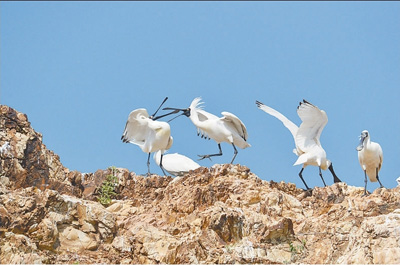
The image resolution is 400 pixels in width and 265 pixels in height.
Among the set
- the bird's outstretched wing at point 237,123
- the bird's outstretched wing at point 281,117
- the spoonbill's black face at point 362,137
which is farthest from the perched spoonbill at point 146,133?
the spoonbill's black face at point 362,137

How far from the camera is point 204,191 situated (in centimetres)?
1994

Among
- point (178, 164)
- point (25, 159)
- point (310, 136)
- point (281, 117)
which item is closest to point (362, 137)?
point (310, 136)

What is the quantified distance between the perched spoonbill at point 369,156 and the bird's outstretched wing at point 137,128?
7.05 m

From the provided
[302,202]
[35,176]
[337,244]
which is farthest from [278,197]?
[35,176]

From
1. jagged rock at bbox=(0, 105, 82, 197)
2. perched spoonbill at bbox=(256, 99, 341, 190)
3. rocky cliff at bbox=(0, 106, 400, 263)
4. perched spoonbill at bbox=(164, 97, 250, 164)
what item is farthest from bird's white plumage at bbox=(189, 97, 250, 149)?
jagged rock at bbox=(0, 105, 82, 197)

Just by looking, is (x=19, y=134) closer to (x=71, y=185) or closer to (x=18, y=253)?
(x=71, y=185)

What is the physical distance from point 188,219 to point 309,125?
6.62 meters

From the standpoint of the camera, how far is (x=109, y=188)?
2181 centimetres

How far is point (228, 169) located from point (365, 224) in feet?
16.8

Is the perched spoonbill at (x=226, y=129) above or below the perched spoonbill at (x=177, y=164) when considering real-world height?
above

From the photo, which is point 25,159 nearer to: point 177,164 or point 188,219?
point 188,219

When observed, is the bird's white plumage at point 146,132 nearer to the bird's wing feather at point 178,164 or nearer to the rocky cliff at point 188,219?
the bird's wing feather at point 178,164

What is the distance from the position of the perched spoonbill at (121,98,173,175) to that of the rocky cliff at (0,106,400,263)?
4467 millimetres

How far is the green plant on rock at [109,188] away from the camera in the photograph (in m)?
21.4
